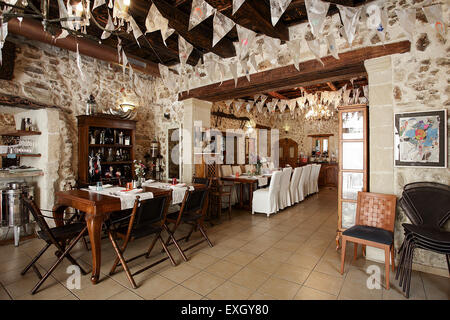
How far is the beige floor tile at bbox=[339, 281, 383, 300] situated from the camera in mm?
1997

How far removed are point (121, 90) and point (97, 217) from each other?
3287mm

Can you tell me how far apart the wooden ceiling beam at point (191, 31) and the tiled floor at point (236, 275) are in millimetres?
2928

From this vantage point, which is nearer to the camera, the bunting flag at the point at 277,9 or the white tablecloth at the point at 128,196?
the bunting flag at the point at 277,9

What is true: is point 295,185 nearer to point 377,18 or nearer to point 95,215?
point 377,18

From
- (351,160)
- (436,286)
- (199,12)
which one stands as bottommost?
(436,286)

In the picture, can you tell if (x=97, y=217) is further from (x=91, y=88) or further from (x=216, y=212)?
(x=91, y=88)

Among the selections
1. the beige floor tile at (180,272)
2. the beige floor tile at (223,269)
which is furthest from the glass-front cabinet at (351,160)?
the beige floor tile at (180,272)

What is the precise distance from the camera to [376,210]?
2654mm

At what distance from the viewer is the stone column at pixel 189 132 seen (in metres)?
4.60

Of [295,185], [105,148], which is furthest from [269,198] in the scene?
[105,148]

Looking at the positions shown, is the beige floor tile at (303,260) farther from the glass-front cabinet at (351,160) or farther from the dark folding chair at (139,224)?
the dark folding chair at (139,224)

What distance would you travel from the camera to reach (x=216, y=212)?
447 cm

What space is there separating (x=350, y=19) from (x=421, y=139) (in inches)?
60.3

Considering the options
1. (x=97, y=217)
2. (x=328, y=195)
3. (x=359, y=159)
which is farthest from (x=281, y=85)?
(x=328, y=195)
